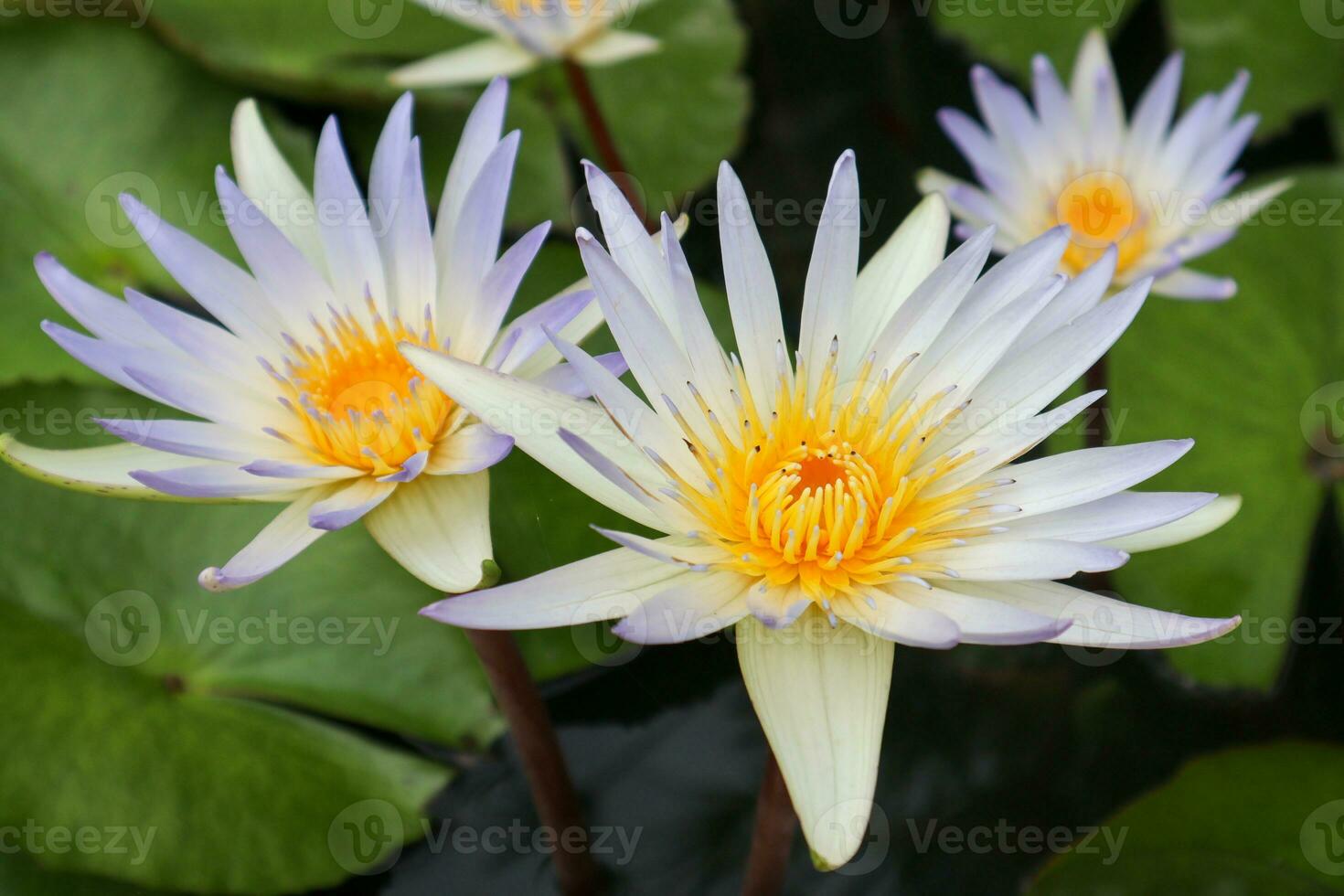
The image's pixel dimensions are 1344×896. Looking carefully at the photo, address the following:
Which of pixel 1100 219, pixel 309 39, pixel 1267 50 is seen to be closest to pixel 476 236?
pixel 1100 219

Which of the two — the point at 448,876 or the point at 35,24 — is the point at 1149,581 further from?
the point at 35,24

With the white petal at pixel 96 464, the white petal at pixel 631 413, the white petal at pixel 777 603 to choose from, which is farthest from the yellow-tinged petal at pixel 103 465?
the white petal at pixel 777 603

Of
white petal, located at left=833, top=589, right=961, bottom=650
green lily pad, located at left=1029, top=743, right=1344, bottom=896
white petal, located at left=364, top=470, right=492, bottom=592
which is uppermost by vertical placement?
white petal, located at left=364, top=470, right=492, bottom=592

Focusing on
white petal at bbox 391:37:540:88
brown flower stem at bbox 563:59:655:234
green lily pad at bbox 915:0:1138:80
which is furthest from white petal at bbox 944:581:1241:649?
green lily pad at bbox 915:0:1138:80

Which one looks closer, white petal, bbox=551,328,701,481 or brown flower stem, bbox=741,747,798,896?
white petal, bbox=551,328,701,481

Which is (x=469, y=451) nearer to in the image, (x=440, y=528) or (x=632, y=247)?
(x=440, y=528)

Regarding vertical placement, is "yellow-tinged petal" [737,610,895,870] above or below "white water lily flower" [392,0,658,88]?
below

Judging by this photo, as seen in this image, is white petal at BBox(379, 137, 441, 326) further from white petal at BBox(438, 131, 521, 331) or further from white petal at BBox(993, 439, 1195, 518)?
white petal at BBox(993, 439, 1195, 518)

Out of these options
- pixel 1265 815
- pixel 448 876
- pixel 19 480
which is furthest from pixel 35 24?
pixel 1265 815

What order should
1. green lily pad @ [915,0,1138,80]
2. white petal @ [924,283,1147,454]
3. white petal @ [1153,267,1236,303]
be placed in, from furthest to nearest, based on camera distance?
1. green lily pad @ [915,0,1138,80]
2. white petal @ [1153,267,1236,303]
3. white petal @ [924,283,1147,454]

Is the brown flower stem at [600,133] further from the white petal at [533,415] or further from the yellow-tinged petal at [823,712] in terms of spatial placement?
the yellow-tinged petal at [823,712]
